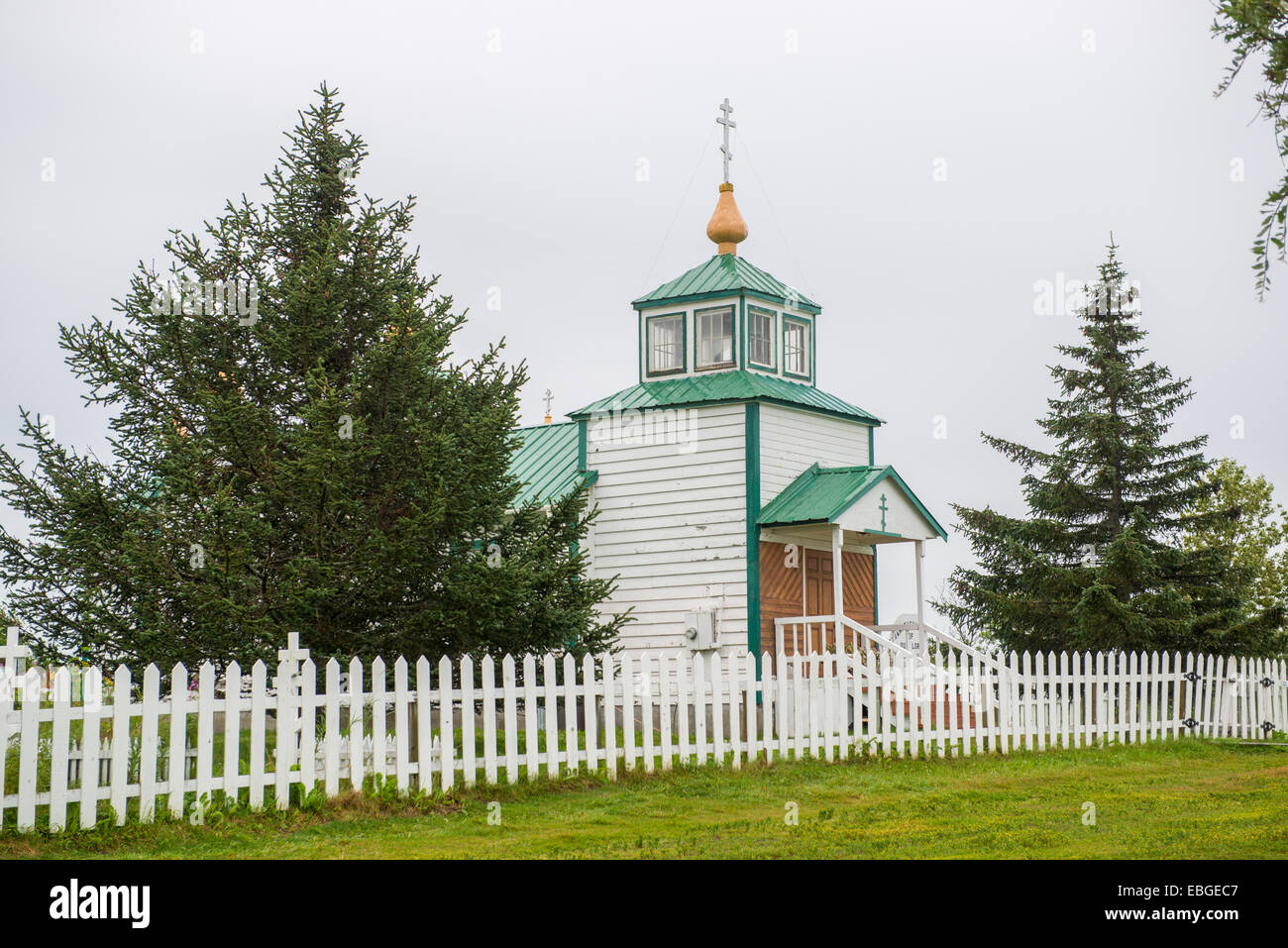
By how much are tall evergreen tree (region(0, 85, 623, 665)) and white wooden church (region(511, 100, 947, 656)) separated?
684 cm

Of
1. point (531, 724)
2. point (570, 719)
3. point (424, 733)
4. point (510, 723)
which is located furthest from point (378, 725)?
point (570, 719)

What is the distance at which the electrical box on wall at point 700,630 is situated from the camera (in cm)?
2088

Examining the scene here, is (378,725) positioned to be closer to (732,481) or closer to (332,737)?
(332,737)

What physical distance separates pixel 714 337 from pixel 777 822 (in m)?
13.4

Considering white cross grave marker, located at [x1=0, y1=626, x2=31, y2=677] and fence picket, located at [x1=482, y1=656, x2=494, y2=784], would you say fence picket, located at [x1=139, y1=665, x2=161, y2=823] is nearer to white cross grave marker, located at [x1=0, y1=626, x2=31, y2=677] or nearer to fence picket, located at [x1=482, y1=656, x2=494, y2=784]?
white cross grave marker, located at [x1=0, y1=626, x2=31, y2=677]

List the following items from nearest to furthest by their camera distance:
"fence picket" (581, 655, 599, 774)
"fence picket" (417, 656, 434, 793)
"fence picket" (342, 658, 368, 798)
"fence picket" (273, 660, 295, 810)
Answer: "fence picket" (273, 660, 295, 810)
"fence picket" (342, 658, 368, 798)
"fence picket" (417, 656, 434, 793)
"fence picket" (581, 655, 599, 774)

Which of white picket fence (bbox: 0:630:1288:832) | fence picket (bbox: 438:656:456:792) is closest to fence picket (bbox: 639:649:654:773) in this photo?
white picket fence (bbox: 0:630:1288:832)

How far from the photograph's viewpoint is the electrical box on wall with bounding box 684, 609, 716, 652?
68.5 feet

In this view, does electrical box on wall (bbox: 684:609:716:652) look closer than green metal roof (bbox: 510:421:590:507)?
Yes

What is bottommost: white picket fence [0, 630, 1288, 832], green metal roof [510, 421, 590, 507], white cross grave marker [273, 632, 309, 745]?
white picket fence [0, 630, 1288, 832]

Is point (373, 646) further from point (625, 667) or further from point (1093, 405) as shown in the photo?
point (1093, 405)

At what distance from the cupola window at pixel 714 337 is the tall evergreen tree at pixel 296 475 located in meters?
8.98

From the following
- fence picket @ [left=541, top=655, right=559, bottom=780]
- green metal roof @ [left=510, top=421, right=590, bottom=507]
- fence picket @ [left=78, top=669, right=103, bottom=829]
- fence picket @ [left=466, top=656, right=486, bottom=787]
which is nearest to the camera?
fence picket @ [left=78, top=669, right=103, bottom=829]

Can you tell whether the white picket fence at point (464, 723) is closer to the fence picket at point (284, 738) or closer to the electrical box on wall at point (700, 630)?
the fence picket at point (284, 738)
